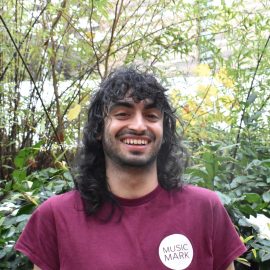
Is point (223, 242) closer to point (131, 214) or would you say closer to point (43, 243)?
point (131, 214)

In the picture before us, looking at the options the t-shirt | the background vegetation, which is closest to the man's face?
the t-shirt

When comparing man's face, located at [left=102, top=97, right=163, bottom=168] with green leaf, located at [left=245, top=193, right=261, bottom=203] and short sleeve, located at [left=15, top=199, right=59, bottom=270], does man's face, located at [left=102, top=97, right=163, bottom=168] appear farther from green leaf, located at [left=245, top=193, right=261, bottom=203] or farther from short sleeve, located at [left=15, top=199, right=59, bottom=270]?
green leaf, located at [left=245, top=193, right=261, bottom=203]

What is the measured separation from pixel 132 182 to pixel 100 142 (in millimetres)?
208

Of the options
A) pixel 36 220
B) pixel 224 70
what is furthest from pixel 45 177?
pixel 224 70

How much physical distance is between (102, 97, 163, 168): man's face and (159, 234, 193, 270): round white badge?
23 cm

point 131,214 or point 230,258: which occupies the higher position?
point 131,214

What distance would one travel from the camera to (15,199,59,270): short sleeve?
1540mm

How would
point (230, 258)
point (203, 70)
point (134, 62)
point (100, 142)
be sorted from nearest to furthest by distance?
point (230, 258) < point (100, 142) < point (134, 62) < point (203, 70)

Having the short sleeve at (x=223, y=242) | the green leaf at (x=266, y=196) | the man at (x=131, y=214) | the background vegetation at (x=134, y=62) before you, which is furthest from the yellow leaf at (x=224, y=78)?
the short sleeve at (x=223, y=242)

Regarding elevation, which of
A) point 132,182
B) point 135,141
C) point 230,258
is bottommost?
point 230,258

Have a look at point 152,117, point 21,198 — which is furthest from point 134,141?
point 21,198

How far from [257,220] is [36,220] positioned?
0.87 m

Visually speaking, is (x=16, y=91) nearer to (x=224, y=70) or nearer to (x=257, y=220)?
(x=224, y=70)

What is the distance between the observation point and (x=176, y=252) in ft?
4.83
